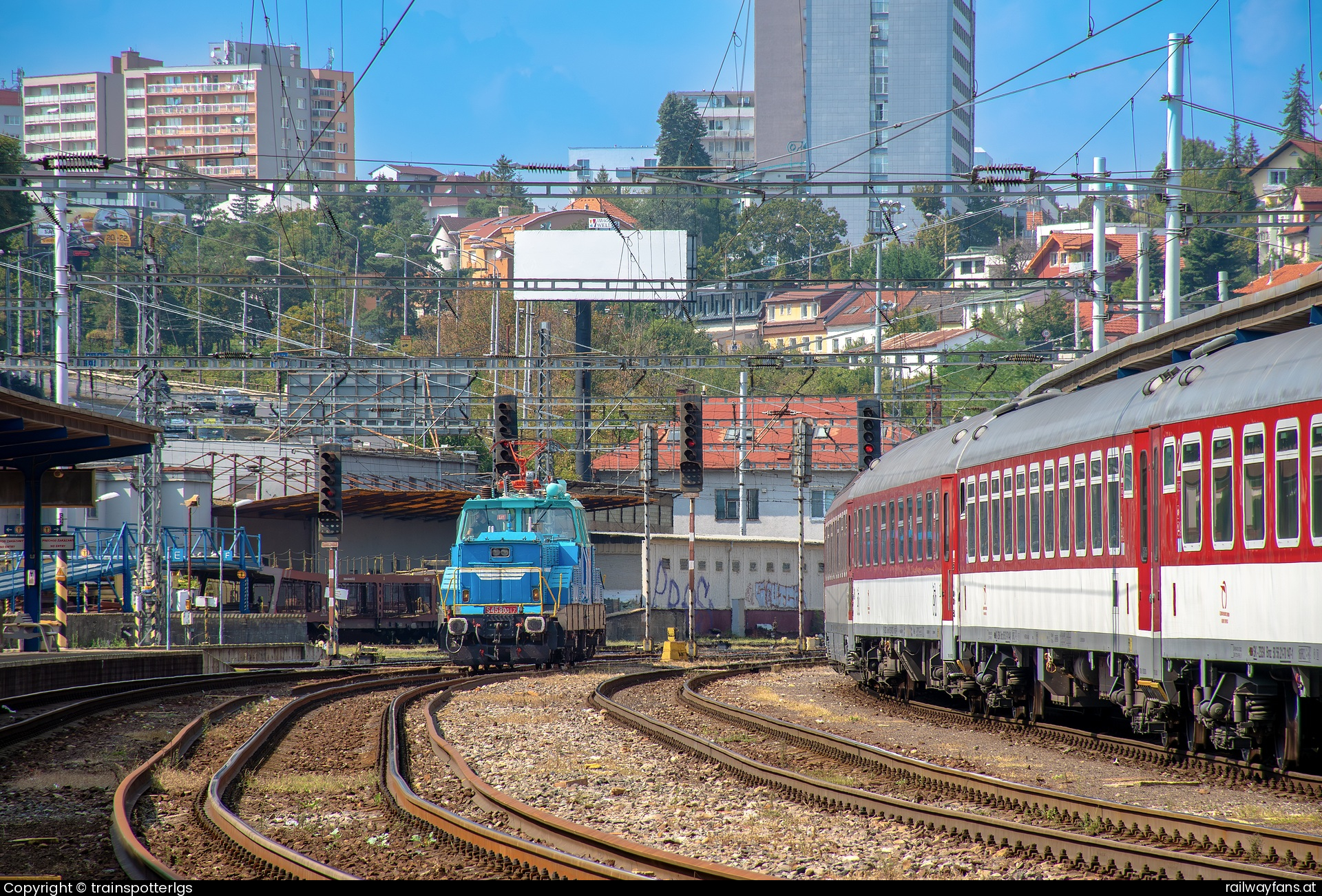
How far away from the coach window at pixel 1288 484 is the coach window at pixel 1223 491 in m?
0.75

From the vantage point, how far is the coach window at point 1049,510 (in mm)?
15289

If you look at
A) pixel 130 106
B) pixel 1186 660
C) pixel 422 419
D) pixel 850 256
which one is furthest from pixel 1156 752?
pixel 130 106

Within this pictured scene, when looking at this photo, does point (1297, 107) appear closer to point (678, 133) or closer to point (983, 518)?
point (678, 133)

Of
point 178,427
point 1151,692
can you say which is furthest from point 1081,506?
Result: point 178,427

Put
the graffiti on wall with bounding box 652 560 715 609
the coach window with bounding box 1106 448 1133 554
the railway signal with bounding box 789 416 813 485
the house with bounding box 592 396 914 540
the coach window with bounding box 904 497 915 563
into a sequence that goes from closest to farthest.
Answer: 1. the coach window with bounding box 1106 448 1133 554
2. the coach window with bounding box 904 497 915 563
3. the railway signal with bounding box 789 416 813 485
4. the graffiti on wall with bounding box 652 560 715 609
5. the house with bounding box 592 396 914 540

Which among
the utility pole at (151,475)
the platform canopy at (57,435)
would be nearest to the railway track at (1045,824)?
the platform canopy at (57,435)

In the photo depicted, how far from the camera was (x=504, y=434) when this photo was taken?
101 ft

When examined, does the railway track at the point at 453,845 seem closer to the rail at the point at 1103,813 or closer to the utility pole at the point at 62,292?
the rail at the point at 1103,813

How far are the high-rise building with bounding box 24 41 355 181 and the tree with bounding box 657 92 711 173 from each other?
54711 millimetres

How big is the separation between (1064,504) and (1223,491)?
11.4 feet

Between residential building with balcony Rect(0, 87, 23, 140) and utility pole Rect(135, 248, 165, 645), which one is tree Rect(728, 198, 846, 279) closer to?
utility pole Rect(135, 248, 165, 645)

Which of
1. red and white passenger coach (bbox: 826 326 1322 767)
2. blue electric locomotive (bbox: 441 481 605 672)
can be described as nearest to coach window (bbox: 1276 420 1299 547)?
red and white passenger coach (bbox: 826 326 1322 767)

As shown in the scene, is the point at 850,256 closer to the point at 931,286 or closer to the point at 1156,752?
the point at 931,286

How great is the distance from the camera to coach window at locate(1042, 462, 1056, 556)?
50.2 ft
